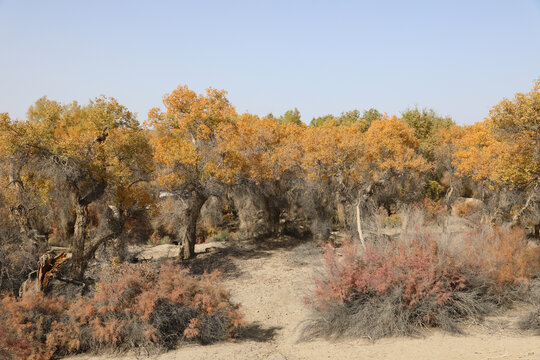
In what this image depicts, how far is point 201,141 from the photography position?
22.8m

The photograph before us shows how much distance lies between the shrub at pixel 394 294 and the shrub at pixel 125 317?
2.77 metres

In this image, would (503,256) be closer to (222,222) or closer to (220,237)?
(220,237)

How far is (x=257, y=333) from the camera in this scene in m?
13.7

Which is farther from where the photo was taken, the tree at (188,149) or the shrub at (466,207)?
the shrub at (466,207)

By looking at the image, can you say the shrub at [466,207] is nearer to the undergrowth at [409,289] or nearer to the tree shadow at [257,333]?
the undergrowth at [409,289]

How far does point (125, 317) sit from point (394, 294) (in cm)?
739

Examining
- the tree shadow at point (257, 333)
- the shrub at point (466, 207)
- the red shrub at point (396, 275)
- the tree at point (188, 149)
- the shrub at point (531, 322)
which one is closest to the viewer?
the shrub at point (531, 322)

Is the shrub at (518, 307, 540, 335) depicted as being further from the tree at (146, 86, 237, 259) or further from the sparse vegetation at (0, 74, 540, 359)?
the tree at (146, 86, 237, 259)

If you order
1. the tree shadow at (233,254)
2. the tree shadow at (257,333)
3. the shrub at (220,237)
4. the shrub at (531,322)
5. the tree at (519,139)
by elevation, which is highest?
the tree at (519,139)

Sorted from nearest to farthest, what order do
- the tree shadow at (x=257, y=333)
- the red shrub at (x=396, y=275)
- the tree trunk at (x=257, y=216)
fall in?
the red shrub at (x=396, y=275) → the tree shadow at (x=257, y=333) → the tree trunk at (x=257, y=216)

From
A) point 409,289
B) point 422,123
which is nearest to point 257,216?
point 409,289

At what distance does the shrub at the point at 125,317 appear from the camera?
11.4 metres

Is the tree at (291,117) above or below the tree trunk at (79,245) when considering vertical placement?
above

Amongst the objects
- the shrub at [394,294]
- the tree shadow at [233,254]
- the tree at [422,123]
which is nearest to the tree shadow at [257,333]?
the shrub at [394,294]
